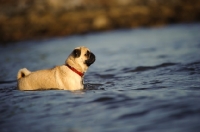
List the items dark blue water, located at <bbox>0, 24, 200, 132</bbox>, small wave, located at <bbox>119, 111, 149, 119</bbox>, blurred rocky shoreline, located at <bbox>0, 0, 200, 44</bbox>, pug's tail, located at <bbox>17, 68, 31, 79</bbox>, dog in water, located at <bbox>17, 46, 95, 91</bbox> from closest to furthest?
dark blue water, located at <bbox>0, 24, 200, 132</bbox>
small wave, located at <bbox>119, 111, 149, 119</bbox>
dog in water, located at <bbox>17, 46, 95, 91</bbox>
pug's tail, located at <bbox>17, 68, 31, 79</bbox>
blurred rocky shoreline, located at <bbox>0, 0, 200, 44</bbox>

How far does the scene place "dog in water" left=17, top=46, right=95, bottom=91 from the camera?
354 inches

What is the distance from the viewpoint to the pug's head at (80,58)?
9.06m

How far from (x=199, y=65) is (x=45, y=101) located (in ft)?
18.9

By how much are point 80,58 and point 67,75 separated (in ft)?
1.91

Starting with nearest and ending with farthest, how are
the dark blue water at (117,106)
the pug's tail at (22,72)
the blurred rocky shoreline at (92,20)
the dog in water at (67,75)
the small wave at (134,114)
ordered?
the dark blue water at (117,106) → the small wave at (134,114) → the dog in water at (67,75) → the pug's tail at (22,72) → the blurred rocky shoreline at (92,20)

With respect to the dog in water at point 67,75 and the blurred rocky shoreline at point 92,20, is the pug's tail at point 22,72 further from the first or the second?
the blurred rocky shoreline at point 92,20

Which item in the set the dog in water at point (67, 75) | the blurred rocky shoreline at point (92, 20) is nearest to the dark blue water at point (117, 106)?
the dog in water at point (67, 75)

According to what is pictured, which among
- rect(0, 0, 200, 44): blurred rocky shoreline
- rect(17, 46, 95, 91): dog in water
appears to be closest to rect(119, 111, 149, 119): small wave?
rect(17, 46, 95, 91): dog in water

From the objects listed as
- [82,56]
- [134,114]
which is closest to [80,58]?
[82,56]

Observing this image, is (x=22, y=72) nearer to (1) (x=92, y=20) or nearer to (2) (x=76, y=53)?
(2) (x=76, y=53)

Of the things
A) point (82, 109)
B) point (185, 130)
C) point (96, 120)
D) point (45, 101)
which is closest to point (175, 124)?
point (185, 130)

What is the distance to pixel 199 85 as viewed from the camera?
8.23 metres

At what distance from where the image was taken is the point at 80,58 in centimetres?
909

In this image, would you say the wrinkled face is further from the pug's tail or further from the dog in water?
the pug's tail
